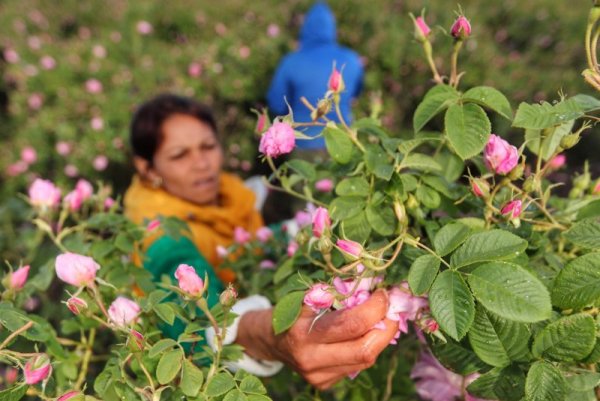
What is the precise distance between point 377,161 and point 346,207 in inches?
3.5

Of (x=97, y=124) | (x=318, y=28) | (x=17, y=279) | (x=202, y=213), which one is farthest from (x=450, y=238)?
(x=97, y=124)

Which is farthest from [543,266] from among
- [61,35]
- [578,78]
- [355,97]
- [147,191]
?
[61,35]

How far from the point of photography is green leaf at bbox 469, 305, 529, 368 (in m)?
0.69

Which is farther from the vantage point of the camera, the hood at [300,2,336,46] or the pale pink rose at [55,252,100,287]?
the hood at [300,2,336,46]

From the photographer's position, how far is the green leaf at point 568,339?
2.11 ft

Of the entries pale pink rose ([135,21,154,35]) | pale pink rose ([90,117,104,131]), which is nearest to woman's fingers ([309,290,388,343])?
pale pink rose ([90,117,104,131])

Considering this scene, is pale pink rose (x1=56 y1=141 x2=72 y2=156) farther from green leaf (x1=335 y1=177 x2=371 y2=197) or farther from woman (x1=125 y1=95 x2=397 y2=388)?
green leaf (x1=335 y1=177 x2=371 y2=197)

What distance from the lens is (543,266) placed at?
83cm

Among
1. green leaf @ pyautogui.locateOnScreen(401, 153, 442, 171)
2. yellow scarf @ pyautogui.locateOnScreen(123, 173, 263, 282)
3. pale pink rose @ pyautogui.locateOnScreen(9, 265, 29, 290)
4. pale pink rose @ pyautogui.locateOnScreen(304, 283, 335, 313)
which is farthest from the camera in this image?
yellow scarf @ pyautogui.locateOnScreen(123, 173, 263, 282)

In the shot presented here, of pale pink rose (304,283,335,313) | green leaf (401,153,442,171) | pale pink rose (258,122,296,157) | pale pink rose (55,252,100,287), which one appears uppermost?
pale pink rose (258,122,296,157)

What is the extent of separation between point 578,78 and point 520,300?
479 cm

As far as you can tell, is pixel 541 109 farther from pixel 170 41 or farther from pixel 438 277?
pixel 170 41

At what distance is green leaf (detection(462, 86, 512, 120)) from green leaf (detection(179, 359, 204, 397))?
553mm

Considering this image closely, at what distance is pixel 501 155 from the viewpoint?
771 millimetres
